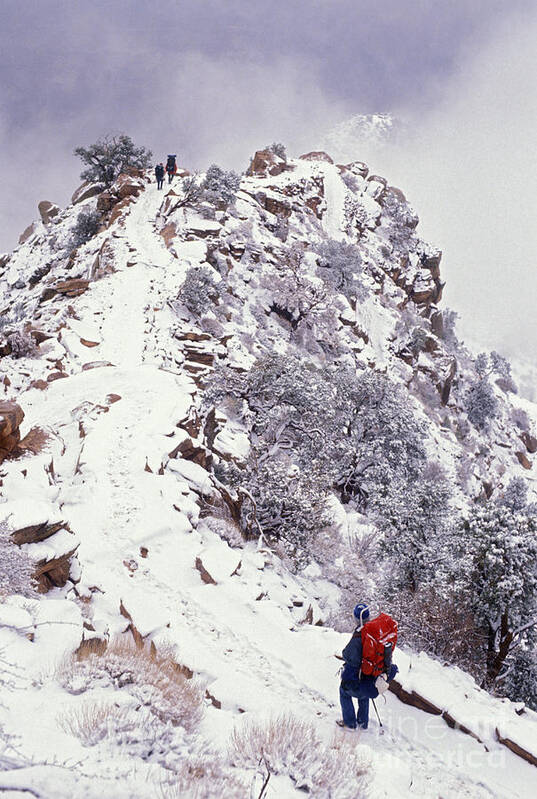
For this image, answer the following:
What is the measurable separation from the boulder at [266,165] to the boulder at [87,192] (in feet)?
57.3

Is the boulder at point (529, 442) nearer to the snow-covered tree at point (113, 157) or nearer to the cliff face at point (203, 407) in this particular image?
the cliff face at point (203, 407)

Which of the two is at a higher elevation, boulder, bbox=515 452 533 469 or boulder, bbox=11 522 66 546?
boulder, bbox=515 452 533 469

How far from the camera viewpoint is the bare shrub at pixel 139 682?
15.1ft

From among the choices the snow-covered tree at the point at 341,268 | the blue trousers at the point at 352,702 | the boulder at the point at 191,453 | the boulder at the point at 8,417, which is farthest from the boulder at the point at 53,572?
the snow-covered tree at the point at 341,268

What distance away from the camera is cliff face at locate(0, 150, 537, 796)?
8133 mm

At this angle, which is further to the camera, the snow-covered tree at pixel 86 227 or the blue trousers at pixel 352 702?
the snow-covered tree at pixel 86 227

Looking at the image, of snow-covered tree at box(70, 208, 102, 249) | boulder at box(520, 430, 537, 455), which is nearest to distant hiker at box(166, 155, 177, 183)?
snow-covered tree at box(70, 208, 102, 249)

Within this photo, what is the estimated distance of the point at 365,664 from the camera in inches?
223

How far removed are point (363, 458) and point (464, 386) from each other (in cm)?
2926

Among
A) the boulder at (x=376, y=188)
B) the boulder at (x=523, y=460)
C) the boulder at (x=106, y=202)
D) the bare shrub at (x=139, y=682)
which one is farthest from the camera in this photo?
the boulder at (x=376, y=188)

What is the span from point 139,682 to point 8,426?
27.7 feet

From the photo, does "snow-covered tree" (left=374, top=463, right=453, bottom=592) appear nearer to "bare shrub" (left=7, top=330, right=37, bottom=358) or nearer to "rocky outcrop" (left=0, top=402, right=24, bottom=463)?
"rocky outcrop" (left=0, top=402, right=24, bottom=463)

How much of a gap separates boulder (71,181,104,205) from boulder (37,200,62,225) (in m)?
3.80

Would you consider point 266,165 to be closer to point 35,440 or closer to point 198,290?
point 198,290
